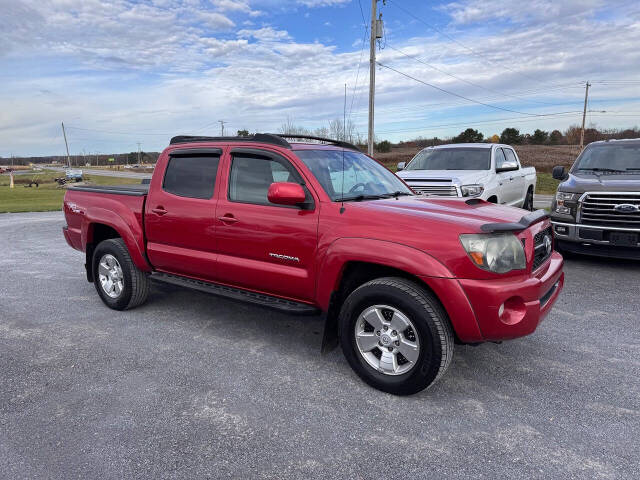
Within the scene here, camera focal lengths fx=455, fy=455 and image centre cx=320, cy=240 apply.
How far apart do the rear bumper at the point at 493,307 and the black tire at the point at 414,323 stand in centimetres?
11

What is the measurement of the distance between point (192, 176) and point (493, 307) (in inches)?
120

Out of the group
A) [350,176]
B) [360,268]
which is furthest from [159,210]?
[360,268]

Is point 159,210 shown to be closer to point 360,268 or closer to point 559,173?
point 360,268

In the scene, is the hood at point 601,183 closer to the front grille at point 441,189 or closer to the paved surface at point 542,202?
the front grille at point 441,189

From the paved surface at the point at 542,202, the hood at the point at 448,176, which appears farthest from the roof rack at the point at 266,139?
the paved surface at the point at 542,202

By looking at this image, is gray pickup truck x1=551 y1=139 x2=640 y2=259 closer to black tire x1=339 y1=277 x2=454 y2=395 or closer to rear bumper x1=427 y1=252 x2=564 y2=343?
rear bumper x1=427 y1=252 x2=564 y2=343

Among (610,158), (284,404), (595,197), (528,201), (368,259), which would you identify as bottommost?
(284,404)

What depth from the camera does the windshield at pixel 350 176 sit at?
3.78m

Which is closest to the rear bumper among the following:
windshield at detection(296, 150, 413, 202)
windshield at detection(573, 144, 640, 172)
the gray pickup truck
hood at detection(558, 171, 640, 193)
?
windshield at detection(296, 150, 413, 202)

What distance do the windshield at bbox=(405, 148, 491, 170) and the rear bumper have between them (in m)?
6.74

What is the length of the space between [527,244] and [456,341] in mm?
845

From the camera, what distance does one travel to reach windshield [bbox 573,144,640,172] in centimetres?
747

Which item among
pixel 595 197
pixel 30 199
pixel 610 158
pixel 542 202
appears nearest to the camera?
pixel 595 197

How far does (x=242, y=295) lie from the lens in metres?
4.10
